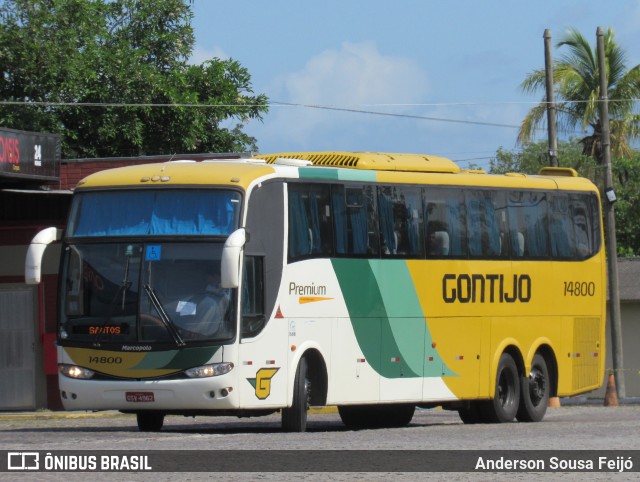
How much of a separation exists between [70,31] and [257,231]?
66.2 ft

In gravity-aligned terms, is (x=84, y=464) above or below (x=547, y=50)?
below

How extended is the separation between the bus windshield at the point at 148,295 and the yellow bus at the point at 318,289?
0.02 metres

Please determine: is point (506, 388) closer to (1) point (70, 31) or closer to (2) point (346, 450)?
(2) point (346, 450)

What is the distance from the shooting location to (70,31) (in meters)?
36.8

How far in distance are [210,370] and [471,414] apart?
687cm

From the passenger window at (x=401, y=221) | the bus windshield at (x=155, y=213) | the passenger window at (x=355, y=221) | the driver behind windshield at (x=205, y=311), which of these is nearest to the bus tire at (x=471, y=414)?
the passenger window at (x=401, y=221)

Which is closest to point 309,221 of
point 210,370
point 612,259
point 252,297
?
point 252,297

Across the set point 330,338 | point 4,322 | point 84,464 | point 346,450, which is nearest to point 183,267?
point 330,338

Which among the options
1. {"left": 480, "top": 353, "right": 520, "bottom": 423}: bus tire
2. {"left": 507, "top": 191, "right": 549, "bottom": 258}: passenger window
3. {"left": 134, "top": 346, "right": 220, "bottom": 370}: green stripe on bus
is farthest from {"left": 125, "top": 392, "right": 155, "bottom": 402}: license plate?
{"left": 507, "top": 191, "right": 549, "bottom": 258}: passenger window

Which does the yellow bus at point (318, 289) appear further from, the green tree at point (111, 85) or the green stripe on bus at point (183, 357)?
the green tree at point (111, 85)

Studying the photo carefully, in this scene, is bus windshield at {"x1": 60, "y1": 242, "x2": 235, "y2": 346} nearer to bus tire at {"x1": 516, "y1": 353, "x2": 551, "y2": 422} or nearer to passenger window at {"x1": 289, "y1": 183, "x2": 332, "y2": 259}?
passenger window at {"x1": 289, "y1": 183, "x2": 332, "y2": 259}

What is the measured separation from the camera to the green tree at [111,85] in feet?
120

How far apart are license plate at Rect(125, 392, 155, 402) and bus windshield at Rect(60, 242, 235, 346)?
62 cm

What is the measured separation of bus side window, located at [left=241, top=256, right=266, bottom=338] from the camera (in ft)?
58.2
